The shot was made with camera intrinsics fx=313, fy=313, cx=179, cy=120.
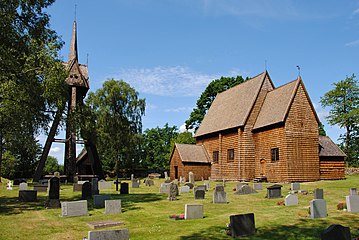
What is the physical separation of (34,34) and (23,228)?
417 inches

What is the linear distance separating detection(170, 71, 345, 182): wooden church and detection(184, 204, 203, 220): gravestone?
18.1 m

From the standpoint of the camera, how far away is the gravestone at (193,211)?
12.0 m

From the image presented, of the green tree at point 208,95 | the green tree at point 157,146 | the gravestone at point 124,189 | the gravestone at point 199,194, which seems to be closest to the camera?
the gravestone at point 199,194

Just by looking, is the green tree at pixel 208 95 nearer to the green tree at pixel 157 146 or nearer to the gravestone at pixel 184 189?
the green tree at pixel 157 146

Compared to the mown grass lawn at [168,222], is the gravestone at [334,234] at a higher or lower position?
higher

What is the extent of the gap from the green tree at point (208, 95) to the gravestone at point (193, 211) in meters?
46.7

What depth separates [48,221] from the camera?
11.7 metres

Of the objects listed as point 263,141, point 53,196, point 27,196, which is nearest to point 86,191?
point 27,196

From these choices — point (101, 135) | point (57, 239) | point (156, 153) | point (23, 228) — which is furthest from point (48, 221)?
point (156, 153)

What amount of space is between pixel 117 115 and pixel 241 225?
130 feet

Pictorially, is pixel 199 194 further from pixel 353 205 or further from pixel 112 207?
pixel 353 205

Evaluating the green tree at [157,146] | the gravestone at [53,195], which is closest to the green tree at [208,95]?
the green tree at [157,146]

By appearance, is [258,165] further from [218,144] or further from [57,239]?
[57,239]

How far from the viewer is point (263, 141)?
103ft
